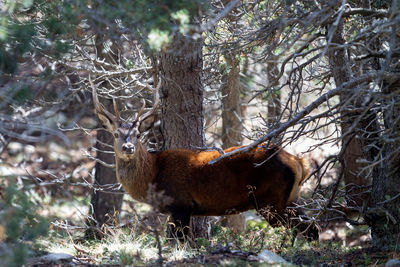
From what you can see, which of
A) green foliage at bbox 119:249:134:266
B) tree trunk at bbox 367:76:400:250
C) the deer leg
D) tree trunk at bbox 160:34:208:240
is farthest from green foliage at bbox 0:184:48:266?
tree trunk at bbox 367:76:400:250

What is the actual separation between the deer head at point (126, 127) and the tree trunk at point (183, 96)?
33 cm

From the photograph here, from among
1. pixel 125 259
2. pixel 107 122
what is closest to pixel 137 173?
pixel 107 122

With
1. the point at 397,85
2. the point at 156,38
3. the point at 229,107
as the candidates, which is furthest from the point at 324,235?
the point at 156,38

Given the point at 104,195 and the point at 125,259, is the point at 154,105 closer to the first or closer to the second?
the point at 125,259

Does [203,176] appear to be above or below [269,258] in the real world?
above

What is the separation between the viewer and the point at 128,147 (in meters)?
8.36

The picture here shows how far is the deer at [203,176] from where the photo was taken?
8.74 metres

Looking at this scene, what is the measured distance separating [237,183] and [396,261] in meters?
3.24

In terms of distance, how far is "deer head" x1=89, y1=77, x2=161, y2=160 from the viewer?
851 centimetres

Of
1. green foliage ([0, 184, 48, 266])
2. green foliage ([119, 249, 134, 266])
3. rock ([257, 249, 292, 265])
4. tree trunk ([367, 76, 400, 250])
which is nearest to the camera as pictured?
green foliage ([0, 184, 48, 266])

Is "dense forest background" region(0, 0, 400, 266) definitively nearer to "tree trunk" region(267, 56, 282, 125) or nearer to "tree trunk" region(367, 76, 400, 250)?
"tree trunk" region(367, 76, 400, 250)

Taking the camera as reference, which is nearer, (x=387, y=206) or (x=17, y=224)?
(x=17, y=224)

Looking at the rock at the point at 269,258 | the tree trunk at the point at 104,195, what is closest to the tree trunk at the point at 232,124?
the tree trunk at the point at 104,195

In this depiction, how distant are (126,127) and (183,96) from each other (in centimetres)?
110
